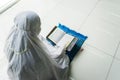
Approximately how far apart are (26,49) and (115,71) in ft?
3.21

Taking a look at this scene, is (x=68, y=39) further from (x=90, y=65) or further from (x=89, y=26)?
(x=89, y=26)

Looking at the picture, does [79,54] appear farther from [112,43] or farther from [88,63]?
[112,43]

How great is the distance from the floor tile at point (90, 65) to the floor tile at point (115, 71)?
0.16 feet

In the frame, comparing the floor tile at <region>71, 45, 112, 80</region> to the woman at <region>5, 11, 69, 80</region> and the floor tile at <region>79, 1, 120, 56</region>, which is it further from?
the woman at <region>5, 11, 69, 80</region>

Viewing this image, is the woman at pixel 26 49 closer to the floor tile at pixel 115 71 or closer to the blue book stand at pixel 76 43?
the blue book stand at pixel 76 43

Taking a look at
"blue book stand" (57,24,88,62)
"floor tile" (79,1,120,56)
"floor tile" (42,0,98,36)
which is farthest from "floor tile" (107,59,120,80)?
"floor tile" (42,0,98,36)

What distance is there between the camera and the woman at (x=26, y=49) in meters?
0.77

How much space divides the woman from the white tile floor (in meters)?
0.44

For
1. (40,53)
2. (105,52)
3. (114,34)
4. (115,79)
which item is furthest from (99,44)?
(40,53)

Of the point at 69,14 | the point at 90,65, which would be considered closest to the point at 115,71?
the point at 90,65

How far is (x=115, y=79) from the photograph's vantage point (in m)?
1.35

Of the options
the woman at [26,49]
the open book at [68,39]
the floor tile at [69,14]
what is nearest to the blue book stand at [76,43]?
the open book at [68,39]

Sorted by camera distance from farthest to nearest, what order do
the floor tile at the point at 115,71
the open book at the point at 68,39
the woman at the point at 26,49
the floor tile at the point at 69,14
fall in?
the floor tile at the point at 69,14 → the open book at the point at 68,39 → the floor tile at the point at 115,71 → the woman at the point at 26,49

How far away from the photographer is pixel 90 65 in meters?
1.46
